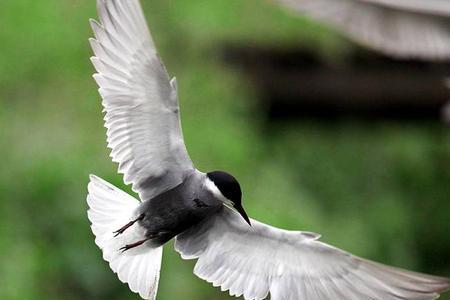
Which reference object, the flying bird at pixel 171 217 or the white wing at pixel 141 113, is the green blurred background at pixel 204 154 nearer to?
the flying bird at pixel 171 217

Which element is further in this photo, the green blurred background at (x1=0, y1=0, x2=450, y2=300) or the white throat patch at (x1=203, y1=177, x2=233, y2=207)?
the green blurred background at (x1=0, y1=0, x2=450, y2=300)

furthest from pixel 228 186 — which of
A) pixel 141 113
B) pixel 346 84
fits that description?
pixel 346 84

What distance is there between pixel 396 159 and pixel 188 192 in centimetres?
299

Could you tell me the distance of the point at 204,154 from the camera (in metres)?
4.23

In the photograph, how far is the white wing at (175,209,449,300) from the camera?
7.18 feet

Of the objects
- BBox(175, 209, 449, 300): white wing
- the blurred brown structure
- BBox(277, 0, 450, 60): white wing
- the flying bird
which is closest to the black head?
the flying bird

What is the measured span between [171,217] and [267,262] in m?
0.23

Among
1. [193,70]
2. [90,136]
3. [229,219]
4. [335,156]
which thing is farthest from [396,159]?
[229,219]

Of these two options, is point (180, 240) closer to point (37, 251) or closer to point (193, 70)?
point (37, 251)

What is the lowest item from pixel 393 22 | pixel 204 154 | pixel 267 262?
pixel 204 154

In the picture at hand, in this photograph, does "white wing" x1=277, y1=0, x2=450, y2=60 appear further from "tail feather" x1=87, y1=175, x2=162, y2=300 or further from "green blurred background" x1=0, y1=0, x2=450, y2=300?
"green blurred background" x1=0, y1=0, x2=450, y2=300

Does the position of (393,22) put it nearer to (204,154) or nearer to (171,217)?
(171,217)

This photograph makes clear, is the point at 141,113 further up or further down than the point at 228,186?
further up

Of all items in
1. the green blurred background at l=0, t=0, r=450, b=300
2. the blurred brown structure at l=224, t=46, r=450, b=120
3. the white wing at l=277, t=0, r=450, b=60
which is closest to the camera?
the white wing at l=277, t=0, r=450, b=60
